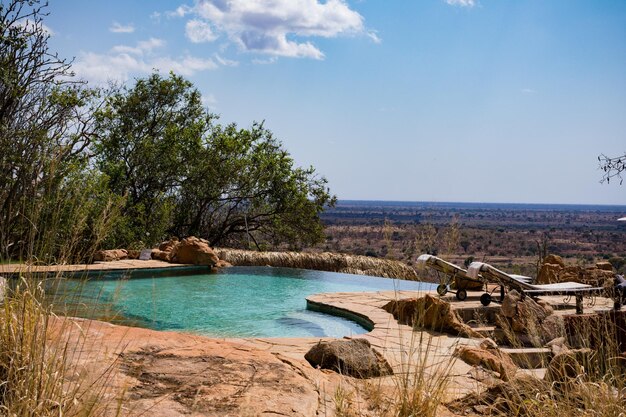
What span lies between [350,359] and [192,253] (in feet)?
26.3

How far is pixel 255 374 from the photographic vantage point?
3502 millimetres

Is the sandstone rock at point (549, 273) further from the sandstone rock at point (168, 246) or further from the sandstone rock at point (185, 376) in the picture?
the sandstone rock at point (168, 246)

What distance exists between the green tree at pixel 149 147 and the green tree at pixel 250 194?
0.43 m

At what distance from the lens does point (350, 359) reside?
4.27 metres

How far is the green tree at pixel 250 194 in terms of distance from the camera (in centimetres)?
1441

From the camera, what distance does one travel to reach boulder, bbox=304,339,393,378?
422 centimetres

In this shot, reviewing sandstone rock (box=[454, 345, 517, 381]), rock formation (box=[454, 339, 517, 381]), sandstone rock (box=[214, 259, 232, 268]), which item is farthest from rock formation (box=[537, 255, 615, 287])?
sandstone rock (box=[214, 259, 232, 268])

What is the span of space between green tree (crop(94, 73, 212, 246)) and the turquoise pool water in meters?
2.91

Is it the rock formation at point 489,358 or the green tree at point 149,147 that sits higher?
the green tree at point 149,147

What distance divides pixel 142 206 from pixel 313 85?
6592 mm

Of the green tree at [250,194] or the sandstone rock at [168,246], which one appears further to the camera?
the green tree at [250,194]

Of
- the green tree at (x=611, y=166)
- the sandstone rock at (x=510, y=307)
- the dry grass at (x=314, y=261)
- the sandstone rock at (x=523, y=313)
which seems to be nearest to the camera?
the green tree at (x=611, y=166)

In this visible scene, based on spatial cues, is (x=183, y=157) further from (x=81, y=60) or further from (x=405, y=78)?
(x=405, y=78)

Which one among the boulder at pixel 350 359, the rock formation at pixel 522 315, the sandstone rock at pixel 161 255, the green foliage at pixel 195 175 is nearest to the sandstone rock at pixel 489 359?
the boulder at pixel 350 359
